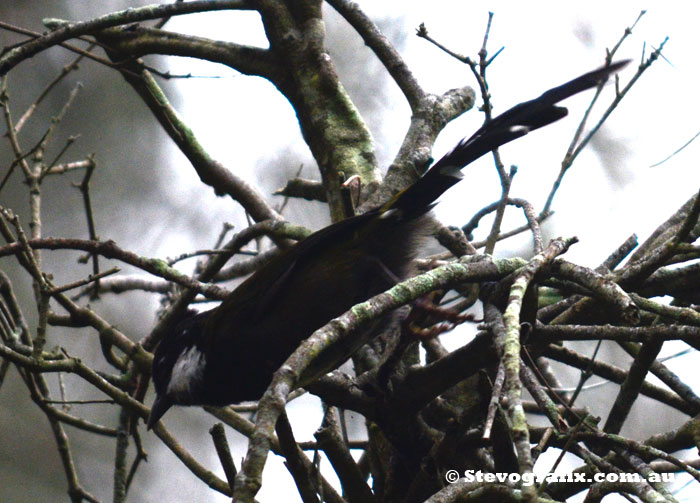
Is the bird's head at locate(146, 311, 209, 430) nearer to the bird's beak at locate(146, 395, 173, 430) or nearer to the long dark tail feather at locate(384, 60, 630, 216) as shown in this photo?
the bird's beak at locate(146, 395, 173, 430)

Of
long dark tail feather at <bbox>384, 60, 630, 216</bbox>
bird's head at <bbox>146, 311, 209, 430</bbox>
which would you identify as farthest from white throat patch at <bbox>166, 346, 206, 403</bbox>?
long dark tail feather at <bbox>384, 60, 630, 216</bbox>

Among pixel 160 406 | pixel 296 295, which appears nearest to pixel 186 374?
pixel 160 406

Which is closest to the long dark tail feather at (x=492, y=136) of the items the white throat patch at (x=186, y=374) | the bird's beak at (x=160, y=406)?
the white throat patch at (x=186, y=374)

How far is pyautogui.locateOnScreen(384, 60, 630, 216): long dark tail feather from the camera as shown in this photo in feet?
7.27

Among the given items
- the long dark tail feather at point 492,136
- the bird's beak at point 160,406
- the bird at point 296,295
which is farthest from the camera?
the bird's beak at point 160,406

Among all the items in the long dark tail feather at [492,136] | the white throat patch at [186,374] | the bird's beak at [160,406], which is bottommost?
the bird's beak at [160,406]

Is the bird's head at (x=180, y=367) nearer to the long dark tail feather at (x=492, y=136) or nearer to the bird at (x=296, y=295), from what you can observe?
the bird at (x=296, y=295)

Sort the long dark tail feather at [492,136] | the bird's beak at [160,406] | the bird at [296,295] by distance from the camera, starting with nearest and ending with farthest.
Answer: the long dark tail feather at [492,136] < the bird at [296,295] < the bird's beak at [160,406]

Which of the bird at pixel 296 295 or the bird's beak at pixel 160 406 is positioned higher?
the bird at pixel 296 295

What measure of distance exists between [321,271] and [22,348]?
105 cm

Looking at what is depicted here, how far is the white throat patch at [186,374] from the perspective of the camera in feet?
9.91

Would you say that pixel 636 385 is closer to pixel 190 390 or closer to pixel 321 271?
pixel 321 271

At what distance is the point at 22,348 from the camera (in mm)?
2711

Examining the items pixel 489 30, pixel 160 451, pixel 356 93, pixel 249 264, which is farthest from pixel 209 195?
pixel 489 30
